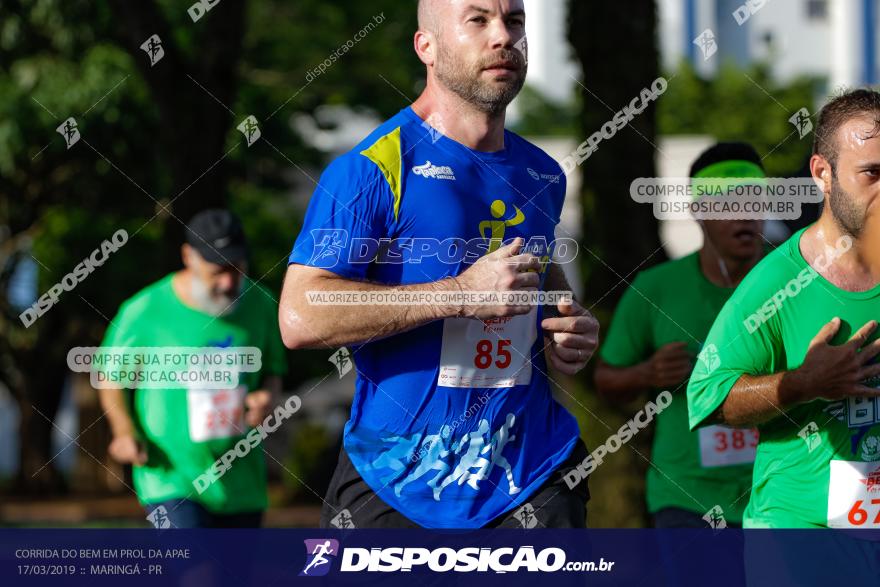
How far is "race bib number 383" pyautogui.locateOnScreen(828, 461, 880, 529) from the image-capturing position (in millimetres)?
3961

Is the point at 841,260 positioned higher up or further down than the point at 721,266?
further down

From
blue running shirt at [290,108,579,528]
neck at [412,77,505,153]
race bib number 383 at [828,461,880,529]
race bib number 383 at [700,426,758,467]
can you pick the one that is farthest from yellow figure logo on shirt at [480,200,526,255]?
race bib number 383 at [700,426,758,467]

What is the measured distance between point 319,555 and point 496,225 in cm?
111

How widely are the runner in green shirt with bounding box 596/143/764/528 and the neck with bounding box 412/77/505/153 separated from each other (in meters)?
1.50

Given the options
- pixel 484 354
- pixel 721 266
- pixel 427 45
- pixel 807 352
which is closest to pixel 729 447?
pixel 721 266

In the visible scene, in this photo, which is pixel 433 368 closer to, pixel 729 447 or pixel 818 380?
pixel 818 380

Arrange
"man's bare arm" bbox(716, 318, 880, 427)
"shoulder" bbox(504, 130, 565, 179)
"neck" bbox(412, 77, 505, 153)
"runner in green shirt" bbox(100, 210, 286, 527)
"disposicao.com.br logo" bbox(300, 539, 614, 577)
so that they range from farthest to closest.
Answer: "runner in green shirt" bbox(100, 210, 286, 527) < "shoulder" bbox(504, 130, 565, 179) < "neck" bbox(412, 77, 505, 153) < "disposicao.com.br logo" bbox(300, 539, 614, 577) < "man's bare arm" bbox(716, 318, 880, 427)

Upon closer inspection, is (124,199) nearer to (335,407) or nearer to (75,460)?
(335,407)

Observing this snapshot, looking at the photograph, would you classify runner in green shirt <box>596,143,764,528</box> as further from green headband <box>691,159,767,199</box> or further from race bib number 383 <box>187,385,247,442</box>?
race bib number 383 <box>187,385,247,442</box>

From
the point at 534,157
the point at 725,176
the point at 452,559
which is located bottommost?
the point at 452,559

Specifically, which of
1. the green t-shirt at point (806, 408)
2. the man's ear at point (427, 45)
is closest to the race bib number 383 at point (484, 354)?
the green t-shirt at point (806, 408)

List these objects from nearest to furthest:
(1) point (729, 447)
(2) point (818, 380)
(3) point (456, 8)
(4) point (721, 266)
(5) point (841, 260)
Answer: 1. (2) point (818, 380)
2. (5) point (841, 260)
3. (3) point (456, 8)
4. (1) point (729, 447)
5. (4) point (721, 266)

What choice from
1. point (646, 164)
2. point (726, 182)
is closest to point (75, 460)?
point (646, 164)

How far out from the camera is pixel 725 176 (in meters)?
5.39
